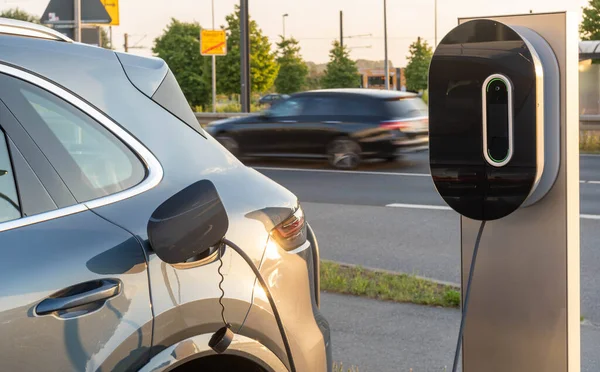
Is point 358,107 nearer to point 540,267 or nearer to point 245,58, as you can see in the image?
point 245,58

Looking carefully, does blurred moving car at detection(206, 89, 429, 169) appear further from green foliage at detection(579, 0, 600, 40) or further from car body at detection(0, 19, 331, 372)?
green foliage at detection(579, 0, 600, 40)

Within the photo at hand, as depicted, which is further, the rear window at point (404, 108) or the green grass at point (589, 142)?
the green grass at point (589, 142)

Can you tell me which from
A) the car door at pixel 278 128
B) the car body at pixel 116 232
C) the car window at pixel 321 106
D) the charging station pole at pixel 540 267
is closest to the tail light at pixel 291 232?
the car body at pixel 116 232

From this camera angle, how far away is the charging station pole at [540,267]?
3.26 metres

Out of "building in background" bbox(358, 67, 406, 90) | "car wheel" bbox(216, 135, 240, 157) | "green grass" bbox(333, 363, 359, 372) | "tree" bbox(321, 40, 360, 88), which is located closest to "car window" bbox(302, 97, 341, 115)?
"car wheel" bbox(216, 135, 240, 157)

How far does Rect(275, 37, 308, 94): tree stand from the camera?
69.2m

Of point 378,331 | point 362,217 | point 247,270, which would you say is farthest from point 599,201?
point 247,270

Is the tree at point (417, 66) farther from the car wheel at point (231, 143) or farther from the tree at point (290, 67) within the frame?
the car wheel at point (231, 143)

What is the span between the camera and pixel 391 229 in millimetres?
10406

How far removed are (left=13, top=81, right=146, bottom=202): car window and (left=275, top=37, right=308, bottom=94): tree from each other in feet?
216

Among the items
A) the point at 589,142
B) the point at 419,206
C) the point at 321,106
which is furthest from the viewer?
the point at 589,142

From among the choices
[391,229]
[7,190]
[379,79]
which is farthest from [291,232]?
[379,79]

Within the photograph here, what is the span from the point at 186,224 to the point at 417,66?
7450cm

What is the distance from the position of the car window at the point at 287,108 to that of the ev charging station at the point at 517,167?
47.7ft
